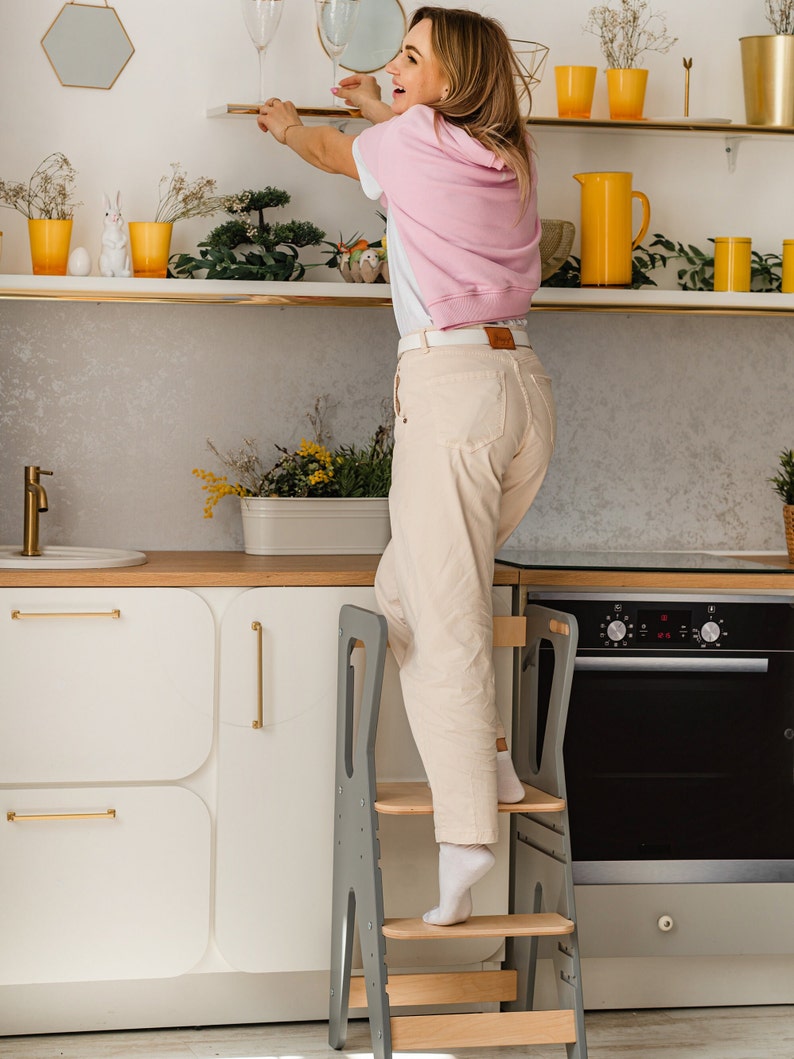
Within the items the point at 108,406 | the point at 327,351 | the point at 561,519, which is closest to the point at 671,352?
the point at 561,519

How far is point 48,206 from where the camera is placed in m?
2.74

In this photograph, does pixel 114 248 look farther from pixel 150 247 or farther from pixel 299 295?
pixel 299 295

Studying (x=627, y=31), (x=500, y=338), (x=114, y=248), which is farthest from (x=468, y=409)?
(x=627, y=31)

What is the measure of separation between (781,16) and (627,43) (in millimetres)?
389

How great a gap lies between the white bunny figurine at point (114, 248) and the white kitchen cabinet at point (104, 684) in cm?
74

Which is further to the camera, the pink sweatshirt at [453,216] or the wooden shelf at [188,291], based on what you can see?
the wooden shelf at [188,291]

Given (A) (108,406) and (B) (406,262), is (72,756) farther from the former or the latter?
(B) (406,262)

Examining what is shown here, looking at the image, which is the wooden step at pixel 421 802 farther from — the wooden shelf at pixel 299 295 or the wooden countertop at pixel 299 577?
the wooden shelf at pixel 299 295

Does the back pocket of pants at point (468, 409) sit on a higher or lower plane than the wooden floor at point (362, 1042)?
higher

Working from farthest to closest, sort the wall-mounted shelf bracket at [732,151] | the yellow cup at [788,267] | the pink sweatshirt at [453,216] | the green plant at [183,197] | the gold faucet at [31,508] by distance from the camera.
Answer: the wall-mounted shelf bracket at [732,151]
the yellow cup at [788,267]
the green plant at [183,197]
the gold faucet at [31,508]
the pink sweatshirt at [453,216]

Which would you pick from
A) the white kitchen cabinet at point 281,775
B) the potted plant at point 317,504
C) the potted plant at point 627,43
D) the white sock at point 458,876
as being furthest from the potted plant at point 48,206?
the white sock at point 458,876

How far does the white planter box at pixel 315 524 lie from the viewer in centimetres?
268

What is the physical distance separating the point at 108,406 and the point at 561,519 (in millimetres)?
1076

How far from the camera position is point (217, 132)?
113 inches
